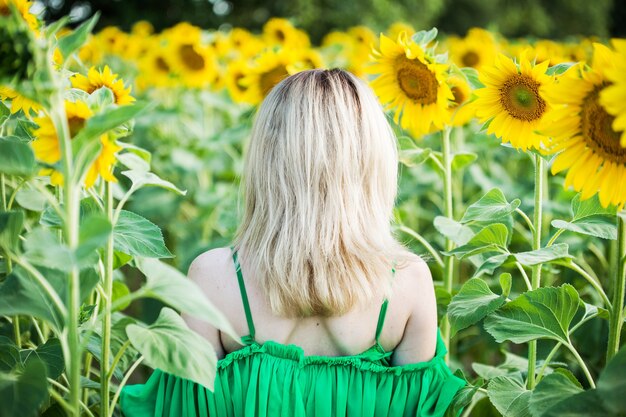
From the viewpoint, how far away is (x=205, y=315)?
1.11m

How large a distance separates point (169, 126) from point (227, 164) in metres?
0.68

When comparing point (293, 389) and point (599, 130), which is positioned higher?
point (599, 130)

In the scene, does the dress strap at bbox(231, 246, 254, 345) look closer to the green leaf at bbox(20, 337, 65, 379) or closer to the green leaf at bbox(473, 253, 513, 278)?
the green leaf at bbox(20, 337, 65, 379)

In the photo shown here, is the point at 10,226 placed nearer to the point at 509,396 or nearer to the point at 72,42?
the point at 72,42

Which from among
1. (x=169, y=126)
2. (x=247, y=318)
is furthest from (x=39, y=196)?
(x=169, y=126)

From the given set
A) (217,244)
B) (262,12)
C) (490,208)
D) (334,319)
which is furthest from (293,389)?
(262,12)

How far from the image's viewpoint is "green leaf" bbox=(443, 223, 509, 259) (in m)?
1.61

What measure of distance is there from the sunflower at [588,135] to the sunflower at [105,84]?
94 cm

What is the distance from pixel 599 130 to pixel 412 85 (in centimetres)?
82

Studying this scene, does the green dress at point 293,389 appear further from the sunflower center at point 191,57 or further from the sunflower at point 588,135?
the sunflower center at point 191,57

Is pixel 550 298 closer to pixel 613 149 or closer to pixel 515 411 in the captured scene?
pixel 515 411

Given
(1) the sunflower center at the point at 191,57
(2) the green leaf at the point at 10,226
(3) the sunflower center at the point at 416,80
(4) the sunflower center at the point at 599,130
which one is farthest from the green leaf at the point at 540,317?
(1) the sunflower center at the point at 191,57

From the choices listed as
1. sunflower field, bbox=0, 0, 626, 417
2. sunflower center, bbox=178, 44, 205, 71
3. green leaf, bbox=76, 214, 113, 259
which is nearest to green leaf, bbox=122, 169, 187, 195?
sunflower field, bbox=0, 0, 626, 417

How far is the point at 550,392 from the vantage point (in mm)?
1351
